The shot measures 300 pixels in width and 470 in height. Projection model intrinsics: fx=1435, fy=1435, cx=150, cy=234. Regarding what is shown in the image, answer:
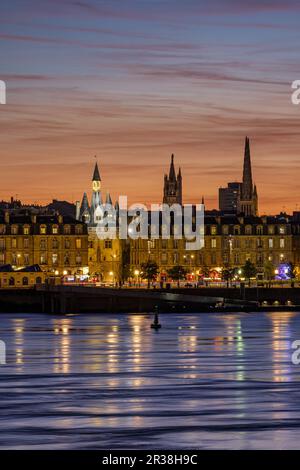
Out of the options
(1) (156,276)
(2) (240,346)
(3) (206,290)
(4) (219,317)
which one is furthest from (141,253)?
(2) (240,346)

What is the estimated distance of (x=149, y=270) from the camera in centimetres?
18012

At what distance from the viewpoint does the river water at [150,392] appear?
3509 centimetres

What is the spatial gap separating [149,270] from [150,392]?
443 ft

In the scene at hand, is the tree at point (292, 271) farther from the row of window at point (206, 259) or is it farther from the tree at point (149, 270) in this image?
the tree at point (149, 270)

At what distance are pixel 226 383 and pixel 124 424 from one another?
11.3 meters

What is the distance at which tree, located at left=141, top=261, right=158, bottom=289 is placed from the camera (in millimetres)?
180125

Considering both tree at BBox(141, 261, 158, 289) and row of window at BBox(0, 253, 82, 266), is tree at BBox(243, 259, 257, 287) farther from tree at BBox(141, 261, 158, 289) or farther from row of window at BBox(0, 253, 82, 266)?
row of window at BBox(0, 253, 82, 266)

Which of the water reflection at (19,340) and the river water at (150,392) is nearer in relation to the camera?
the river water at (150,392)

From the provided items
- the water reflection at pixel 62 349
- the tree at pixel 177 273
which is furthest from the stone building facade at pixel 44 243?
the water reflection at pixel 62 349

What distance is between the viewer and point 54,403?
1650 inches

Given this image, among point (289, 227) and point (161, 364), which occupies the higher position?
point (289, 227)

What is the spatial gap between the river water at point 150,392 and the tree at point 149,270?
98997mm

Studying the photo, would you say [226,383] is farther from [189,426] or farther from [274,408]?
[189,426]

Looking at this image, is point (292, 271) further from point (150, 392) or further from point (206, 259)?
point (150, 392)
